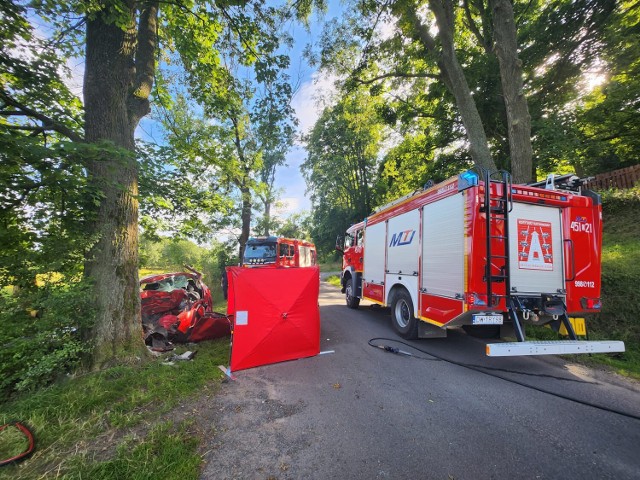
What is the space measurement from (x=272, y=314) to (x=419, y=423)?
104 inches

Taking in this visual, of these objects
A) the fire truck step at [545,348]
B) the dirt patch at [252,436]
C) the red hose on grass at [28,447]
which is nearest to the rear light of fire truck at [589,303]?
the fire truck step at [545,348]

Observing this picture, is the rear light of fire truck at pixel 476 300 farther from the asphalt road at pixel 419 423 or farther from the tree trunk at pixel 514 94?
the tree trunk at pixel 514 94

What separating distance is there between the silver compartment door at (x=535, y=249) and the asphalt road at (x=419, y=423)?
1397mm

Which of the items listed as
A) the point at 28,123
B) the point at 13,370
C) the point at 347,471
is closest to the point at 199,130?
the point at 28,123

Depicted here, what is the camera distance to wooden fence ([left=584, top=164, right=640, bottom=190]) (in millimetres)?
10859

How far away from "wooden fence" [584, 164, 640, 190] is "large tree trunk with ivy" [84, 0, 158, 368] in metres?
14.8

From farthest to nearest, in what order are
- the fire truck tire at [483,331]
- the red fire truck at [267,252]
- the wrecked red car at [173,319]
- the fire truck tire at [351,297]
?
the red fire truck at [267,252] < the fire truck tire at [351,297] < the fire truck tire at [483,331] < the wrecked red car at [173,319]

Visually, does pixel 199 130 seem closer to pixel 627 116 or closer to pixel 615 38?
pixel 615 38

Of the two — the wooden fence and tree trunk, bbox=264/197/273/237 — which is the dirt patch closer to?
the wooden fence

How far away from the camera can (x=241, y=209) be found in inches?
704

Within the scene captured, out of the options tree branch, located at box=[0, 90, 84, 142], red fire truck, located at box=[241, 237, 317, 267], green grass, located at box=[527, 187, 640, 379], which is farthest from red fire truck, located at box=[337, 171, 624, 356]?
red fire truck, located at box=[241, 237, 317, 267]

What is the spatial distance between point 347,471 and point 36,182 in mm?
4904

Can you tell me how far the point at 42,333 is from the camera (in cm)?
351

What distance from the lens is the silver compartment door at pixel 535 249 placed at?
14.8 feet
